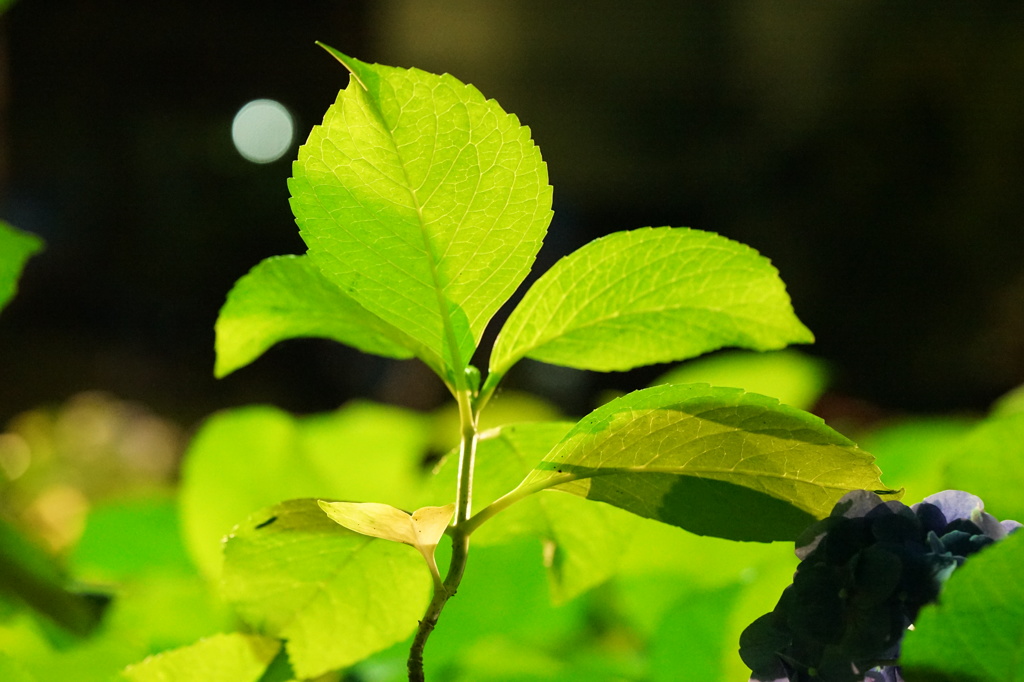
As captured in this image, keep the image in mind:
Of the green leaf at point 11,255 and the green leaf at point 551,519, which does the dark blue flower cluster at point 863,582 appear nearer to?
the green leaf at point 551,519

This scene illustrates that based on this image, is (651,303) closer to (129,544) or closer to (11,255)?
(11,255)

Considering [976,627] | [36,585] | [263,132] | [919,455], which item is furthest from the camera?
[263,132]

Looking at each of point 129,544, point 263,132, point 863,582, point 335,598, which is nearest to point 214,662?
point 335,598

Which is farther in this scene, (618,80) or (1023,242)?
(618,80)

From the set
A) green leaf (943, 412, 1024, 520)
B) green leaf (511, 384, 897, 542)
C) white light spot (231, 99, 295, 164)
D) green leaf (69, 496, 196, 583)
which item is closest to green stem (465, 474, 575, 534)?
green leaf (511, 384, 897, 542)

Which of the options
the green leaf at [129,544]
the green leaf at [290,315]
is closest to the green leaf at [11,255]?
the green leaf at [290,315]

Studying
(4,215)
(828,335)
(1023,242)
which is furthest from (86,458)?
(1023,242)

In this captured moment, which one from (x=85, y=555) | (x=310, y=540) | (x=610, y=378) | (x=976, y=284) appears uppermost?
(x=310, y=540)

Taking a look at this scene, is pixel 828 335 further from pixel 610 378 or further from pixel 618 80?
pixel 618 80
